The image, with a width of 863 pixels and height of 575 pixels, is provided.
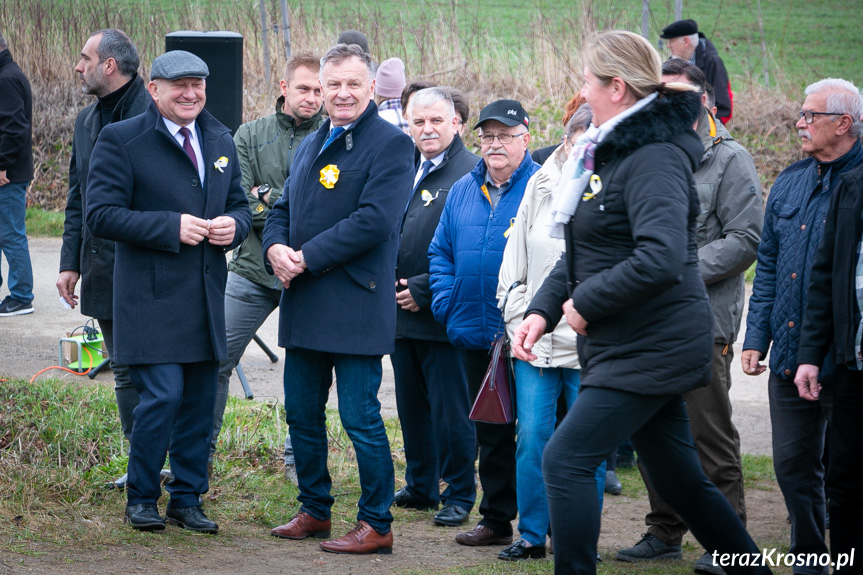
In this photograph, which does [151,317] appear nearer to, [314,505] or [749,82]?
[314,505]

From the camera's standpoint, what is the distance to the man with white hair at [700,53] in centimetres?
1211

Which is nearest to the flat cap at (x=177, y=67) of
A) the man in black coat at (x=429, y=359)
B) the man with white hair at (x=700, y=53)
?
the man in black coat at (x=429, y=359)

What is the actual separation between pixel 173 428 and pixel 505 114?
227cm

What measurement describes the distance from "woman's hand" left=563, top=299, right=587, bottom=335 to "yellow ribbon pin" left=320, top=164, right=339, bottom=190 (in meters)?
1.54

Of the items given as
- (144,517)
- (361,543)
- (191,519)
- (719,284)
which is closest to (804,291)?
(719,284)

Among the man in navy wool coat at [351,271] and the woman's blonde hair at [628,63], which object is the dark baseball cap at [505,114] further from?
the woman's blonde hair at [628,63]

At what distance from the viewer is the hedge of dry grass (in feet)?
53.8

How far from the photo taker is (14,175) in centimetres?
976

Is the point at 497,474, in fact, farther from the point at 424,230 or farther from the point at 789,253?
the point at 789,253

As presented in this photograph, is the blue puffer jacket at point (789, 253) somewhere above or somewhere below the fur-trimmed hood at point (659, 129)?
below

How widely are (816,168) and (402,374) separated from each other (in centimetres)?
245

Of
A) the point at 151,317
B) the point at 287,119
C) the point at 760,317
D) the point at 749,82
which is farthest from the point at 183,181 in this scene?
the point at 749,82

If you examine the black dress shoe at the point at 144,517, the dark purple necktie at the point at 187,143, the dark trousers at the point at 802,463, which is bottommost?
the black dress shoe at the point at 144,517

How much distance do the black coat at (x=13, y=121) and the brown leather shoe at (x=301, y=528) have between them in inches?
245
